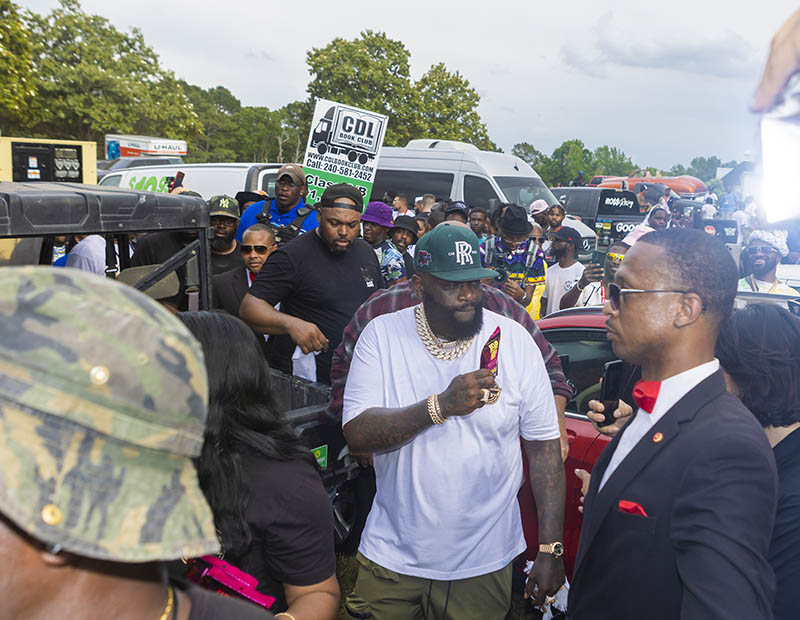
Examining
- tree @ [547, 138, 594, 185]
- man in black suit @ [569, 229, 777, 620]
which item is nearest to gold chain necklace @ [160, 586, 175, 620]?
man in black suit @ [569, 229, 777, 620]

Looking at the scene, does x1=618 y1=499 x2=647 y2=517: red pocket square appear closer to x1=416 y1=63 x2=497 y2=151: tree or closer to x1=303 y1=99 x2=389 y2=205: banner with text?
x1=303 y1=99 x2=389 y2=205: banner with text

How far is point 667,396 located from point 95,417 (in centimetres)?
168

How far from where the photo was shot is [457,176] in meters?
13.8

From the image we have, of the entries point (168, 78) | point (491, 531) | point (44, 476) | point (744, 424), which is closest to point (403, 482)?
point (491, 531)

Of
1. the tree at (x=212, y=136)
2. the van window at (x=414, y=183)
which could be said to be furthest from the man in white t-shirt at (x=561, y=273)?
the tree at (x=212, y=136)

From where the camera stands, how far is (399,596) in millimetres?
2539

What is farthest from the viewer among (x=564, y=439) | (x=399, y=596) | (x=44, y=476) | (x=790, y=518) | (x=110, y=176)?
(x=110, y=176)

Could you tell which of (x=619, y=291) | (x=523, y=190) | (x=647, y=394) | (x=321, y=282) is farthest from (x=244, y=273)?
(x=523, y=190)

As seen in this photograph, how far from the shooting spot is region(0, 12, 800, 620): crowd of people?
0.87 meters

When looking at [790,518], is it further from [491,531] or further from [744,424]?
[491,531]

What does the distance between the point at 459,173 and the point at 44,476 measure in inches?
530

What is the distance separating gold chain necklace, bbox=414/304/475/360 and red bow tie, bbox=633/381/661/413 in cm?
77

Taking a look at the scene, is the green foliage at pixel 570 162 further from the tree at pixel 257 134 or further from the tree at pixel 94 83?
the tree at pixel 94 83

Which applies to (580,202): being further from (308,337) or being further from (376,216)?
(308,337)
